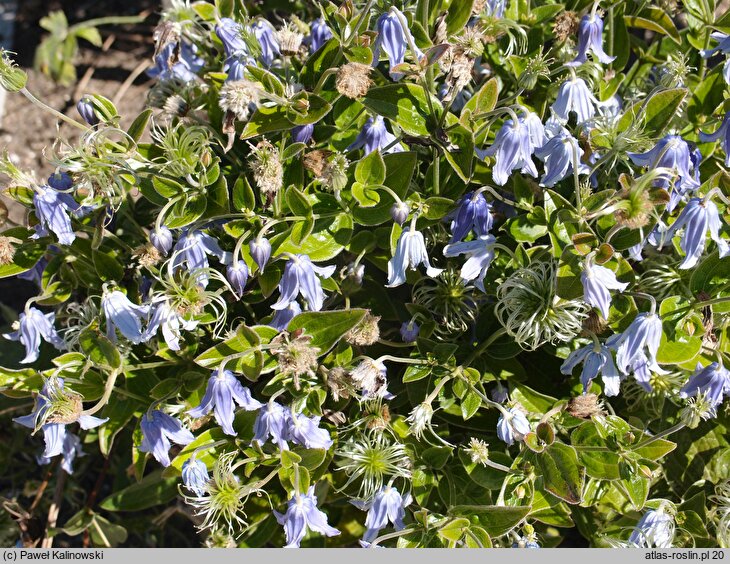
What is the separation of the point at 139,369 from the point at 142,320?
0.62 feet

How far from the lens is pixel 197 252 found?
6.89 ft

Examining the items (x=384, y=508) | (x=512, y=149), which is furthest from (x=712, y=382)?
(x=384, y=508)

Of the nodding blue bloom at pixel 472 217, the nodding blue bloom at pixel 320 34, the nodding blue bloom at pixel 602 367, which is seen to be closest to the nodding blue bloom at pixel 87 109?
the nodding blue bloom at pixel 320 34

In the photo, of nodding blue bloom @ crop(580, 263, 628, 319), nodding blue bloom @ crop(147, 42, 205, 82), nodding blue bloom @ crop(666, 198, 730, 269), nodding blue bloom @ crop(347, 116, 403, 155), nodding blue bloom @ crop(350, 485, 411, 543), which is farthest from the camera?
nodding blue bloom @ crop(147, 42, 205, 82)

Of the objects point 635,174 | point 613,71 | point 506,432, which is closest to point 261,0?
point 613,71

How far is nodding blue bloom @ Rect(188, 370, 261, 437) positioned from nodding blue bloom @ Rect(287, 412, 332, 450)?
5.2 inches

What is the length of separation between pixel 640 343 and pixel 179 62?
6.23 ft

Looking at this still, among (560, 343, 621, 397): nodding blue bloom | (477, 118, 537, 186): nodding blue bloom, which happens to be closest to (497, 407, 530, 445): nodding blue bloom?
(560, 343, 621, 397): nodding blue bloom

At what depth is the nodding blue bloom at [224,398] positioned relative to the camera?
77.9 inches

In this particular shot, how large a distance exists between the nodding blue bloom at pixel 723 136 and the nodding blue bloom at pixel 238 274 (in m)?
1.42

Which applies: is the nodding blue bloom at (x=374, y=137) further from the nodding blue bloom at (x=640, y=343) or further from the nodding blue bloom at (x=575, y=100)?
the nodding blue bloom at (x=640, y=343)

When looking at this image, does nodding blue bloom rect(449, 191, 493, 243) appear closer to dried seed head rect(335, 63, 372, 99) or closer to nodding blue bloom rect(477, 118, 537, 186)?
nodding blue bloom rect(477, 118, 537, 186)

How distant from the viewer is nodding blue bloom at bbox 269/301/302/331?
6.89 feet

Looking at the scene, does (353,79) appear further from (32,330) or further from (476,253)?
(32,330)
